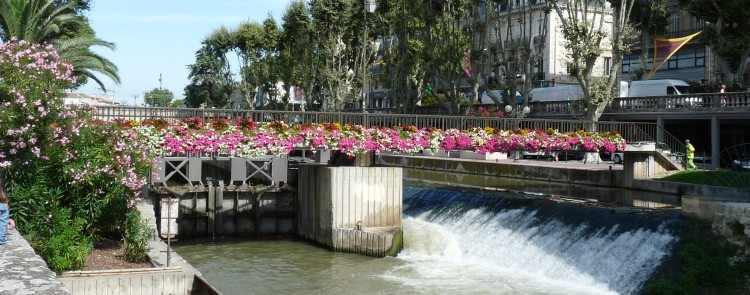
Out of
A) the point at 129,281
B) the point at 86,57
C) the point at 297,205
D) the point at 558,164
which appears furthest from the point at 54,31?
the point at 558,164

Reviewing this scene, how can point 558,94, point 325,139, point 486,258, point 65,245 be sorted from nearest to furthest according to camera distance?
1. point 65,245
2. point 325,139
3. point 486,258
4. point 558,94

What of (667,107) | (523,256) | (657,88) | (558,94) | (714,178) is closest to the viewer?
(523,256)

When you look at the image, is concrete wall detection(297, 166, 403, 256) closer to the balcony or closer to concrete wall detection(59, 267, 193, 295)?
concrete wall detection(59, 267, 193, 295)

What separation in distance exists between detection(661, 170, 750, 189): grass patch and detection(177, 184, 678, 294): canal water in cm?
1055

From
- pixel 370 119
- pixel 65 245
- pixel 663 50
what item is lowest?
pixel 65 245

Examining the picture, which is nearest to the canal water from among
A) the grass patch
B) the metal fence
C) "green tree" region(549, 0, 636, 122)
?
the metal fence

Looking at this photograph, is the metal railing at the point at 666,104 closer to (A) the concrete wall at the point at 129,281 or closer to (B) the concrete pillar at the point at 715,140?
(B) the concrete pillar at the point at 715,140

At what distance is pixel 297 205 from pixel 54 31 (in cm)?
1183

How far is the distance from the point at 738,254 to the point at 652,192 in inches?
752

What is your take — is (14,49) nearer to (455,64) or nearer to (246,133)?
(246,133)

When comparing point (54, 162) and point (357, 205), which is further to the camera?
point (357, 205)

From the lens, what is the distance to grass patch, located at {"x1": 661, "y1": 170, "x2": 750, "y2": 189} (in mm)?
36188

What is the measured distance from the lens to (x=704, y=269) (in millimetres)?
20594

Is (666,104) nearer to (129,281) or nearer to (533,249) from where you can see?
(533,249)
